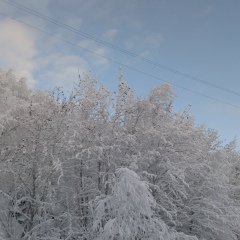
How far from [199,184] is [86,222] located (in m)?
6.21

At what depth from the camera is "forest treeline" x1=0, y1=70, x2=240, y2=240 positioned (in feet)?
42.4

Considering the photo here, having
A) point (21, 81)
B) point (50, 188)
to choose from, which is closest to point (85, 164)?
point (50, 188)

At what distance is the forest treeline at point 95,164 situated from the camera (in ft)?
42.4

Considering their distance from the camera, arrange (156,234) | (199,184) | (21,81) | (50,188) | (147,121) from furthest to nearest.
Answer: (21,81) < (199,184) < (147,121) < (50,188) < (156,234)

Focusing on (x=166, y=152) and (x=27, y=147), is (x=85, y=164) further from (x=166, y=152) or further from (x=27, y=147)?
(x=166, y=152)

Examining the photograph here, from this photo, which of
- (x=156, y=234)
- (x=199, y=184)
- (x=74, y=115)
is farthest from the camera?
(x=199, y=184)

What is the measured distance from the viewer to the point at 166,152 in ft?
49.4

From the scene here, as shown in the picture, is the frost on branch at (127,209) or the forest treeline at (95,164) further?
the forest treeline at (95,164)

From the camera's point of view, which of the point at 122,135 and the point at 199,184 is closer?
the point at 122,135

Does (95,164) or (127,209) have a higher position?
(95,164)

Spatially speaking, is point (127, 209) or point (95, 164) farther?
point (95, 164)

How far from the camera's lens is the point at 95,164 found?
14.5 meters

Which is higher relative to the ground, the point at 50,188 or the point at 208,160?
the point at 208,160

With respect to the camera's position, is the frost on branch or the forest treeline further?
the forest treeline
